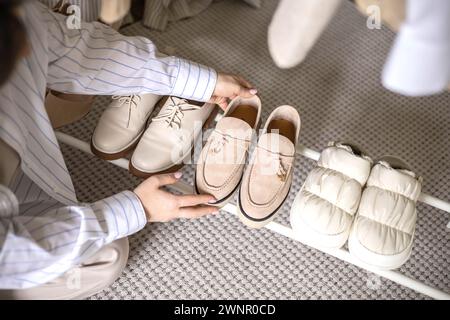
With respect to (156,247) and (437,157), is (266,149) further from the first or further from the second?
(437,157)

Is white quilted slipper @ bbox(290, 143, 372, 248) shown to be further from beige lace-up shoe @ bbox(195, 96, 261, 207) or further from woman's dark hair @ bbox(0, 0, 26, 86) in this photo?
woman's dark hair @ bbox(0, 0, 26, 86)

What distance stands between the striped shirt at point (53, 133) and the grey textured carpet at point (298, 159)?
0.19m

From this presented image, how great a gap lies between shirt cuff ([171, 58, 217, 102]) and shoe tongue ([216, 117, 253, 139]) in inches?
2.1

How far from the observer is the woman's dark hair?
386mm

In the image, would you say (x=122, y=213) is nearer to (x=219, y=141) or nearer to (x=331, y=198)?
(x=219, y=141)

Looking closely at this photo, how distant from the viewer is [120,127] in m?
0.86

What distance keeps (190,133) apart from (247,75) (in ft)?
1.00

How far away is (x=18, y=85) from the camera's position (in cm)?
62

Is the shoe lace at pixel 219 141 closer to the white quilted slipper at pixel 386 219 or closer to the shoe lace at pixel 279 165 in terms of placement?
the shoe lace at pixel 279 165

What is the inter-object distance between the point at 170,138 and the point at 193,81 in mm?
109

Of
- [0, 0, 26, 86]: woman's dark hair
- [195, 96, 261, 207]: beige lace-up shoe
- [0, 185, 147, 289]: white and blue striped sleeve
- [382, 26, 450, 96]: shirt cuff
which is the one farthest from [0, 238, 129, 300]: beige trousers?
[382, 26, 450, 96]: shirt cuff

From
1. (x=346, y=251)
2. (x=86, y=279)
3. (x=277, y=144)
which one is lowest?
(x=86, y=279)

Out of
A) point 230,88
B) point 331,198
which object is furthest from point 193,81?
point 331,198
